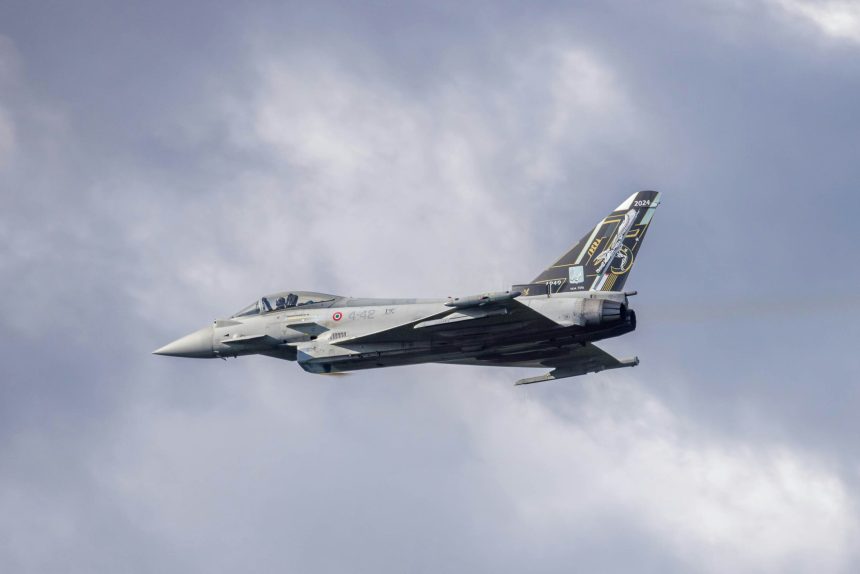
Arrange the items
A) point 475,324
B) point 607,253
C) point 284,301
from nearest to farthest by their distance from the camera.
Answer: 1. point 475,324
2. point 607,253
3. point 284,301

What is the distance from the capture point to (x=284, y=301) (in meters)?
52.1

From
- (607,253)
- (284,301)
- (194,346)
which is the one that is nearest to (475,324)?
(607,253)

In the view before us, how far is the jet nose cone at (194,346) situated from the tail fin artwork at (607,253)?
43.0ft

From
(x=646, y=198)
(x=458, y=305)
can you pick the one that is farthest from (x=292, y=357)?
(x=646, y=198)

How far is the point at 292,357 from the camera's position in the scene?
52062mm

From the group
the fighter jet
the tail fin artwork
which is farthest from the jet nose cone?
the tail fin artwork

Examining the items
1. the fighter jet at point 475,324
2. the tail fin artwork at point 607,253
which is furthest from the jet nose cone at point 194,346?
the tail fin artwork at point 607,253

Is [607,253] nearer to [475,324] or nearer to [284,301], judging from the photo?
[475,324]

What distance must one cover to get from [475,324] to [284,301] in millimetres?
9698

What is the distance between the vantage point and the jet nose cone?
52.4m

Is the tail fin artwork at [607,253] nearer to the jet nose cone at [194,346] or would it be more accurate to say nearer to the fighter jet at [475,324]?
the fighter jet at [475,324]

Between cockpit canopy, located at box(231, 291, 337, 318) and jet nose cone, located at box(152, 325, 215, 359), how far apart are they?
153cm

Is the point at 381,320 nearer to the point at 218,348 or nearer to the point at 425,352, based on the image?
the point at 425,352

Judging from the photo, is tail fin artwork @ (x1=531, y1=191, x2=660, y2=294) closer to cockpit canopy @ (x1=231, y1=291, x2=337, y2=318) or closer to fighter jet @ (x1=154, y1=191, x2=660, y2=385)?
fighter jet @ (x1=154, y1=191, x2=660, y2=385)
